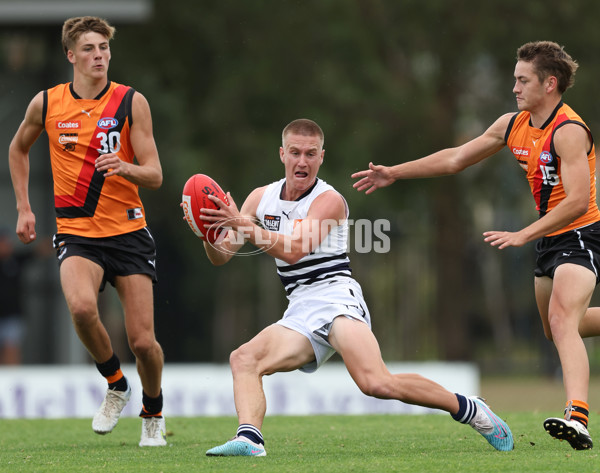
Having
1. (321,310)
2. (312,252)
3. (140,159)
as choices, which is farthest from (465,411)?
(140,159)

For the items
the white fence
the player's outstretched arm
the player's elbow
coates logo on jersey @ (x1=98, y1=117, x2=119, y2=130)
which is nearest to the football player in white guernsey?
the player's outstretched arm

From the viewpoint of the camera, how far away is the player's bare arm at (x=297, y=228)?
567 cm

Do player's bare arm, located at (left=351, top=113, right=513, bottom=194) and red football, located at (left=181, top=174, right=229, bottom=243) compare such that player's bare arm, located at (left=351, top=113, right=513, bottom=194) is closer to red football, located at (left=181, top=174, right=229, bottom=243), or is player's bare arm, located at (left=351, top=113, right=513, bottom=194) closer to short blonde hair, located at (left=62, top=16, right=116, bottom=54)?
red football, located at (left=181, top=174, right=229, bottom=243)

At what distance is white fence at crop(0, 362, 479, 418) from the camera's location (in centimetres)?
1120

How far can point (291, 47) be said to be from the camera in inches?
723

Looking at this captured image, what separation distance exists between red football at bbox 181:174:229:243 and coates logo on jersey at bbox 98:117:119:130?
1159mm

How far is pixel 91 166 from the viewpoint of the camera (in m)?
6.83

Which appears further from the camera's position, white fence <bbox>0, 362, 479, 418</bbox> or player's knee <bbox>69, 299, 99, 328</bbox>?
white fence <bbox>0, 362, 479, 418</bbox>

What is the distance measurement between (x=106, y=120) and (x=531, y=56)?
8.77 ft

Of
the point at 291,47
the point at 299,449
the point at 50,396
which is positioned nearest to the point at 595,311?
the point at 299,449

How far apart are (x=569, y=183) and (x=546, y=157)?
26cm

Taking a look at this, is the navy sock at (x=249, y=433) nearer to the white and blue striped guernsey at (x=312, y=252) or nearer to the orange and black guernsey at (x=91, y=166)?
the white and blue striped guernsey at (x=312, y=252)

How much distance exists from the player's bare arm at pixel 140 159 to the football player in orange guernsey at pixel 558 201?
1.31m

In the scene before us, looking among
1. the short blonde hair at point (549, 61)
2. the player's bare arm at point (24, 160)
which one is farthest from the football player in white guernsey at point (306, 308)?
the player's bare arm at point (24, 160)
